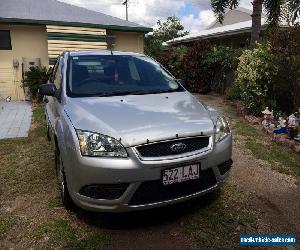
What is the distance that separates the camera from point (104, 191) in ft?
10.5

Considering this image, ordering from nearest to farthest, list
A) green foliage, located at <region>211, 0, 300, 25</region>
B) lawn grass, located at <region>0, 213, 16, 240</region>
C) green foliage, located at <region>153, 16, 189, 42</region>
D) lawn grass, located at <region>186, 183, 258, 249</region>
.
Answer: lawn grass, located at <region>186, 183, 258, 249</region> → lawn grass, located at <region>0, 213, 16, 240</region> → green foliage, located at <region>211, 0, 300, 25</region> → green foliage, located at <region>153, 16, 189, 42</region>

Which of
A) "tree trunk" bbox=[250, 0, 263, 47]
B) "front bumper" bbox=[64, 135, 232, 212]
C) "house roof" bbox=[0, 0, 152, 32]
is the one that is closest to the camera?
"front bumper" bbox=[64, 135, 232, 212]

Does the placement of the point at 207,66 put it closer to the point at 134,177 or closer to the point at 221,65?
the point at 221,65

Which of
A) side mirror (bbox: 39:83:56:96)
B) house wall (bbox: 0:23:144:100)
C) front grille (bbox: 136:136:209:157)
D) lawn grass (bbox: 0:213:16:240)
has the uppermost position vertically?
house wall (bbox: 0:23:144:100)

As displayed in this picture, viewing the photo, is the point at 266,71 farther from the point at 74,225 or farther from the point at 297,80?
the point at 74,225

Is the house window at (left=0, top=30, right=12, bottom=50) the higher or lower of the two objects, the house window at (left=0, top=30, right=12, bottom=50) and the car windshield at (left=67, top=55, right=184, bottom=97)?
the higher

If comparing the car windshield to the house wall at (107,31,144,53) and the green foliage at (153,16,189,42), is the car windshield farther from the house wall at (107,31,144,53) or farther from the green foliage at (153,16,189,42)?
the green foliage at (153,16,189,42)

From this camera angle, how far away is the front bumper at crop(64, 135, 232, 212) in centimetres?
309

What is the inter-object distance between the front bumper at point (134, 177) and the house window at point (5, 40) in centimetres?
1199

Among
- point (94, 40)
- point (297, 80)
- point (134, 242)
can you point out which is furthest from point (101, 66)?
point (94, 40)

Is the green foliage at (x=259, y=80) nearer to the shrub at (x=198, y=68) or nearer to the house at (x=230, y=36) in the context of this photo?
the shrub at (x=198, y=68)

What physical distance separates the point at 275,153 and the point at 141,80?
2938 millimetres

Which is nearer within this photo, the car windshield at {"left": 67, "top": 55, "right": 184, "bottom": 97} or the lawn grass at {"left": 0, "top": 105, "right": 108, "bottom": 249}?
the lawn grass at {"left": 0, "top": 105, "right": 108, "bottom": 249}

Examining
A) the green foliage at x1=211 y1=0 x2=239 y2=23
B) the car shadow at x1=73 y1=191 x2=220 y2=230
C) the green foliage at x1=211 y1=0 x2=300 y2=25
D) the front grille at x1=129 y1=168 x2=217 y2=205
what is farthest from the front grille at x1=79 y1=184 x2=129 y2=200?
the green foliage at x1=211 y1=0 x2=239 y2=23
